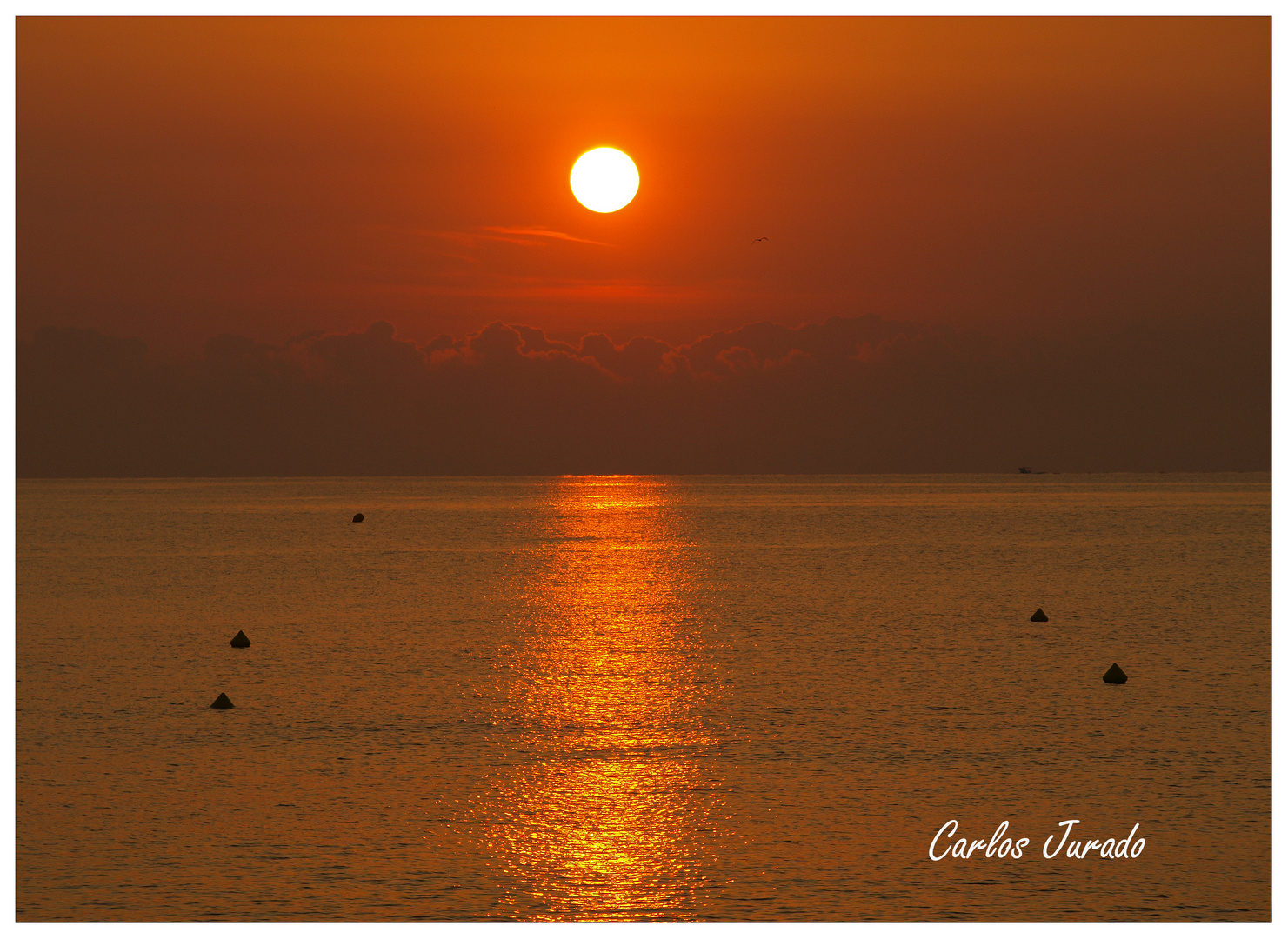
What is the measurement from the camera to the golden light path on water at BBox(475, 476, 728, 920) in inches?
601

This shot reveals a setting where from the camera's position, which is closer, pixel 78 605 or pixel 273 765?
pixel 273 765

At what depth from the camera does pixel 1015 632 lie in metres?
38.5

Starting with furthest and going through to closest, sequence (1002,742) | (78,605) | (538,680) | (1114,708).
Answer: (78,605) < (538,680) < (1114,708) < (1002,742)

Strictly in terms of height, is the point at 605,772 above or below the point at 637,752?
below

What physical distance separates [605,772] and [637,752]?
1459mm

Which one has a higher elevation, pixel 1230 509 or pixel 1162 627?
pixel 1230 509

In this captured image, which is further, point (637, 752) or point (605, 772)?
point (637, 752)

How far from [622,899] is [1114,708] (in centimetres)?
1410

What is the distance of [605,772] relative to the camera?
20281 mm

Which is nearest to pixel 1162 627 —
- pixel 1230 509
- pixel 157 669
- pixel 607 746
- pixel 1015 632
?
pixel 1015 632

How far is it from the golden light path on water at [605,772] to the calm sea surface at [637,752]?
8cm

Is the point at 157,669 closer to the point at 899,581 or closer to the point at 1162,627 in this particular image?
the point at 1162,627

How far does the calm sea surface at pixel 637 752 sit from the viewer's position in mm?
15336
